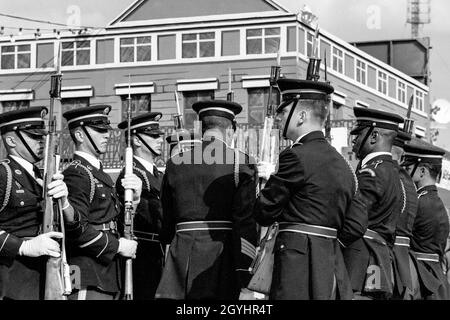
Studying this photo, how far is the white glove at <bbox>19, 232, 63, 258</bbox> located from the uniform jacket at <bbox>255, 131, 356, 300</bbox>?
163 centimetres

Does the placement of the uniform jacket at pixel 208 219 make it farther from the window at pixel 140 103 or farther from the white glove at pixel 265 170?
the window at pixel 140 103

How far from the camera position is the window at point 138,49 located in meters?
36.4

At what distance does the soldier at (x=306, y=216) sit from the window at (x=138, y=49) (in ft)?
96.3

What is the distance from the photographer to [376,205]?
8.84 meters

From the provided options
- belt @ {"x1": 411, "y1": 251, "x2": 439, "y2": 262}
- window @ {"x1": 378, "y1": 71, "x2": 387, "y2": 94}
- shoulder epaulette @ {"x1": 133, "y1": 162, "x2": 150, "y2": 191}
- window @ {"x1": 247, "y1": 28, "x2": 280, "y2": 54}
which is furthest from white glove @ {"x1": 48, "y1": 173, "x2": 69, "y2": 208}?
window @ {"x1": 378, "y1": 71, "x2": 387, "y2": 94}

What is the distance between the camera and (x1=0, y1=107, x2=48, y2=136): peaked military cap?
27.3ft

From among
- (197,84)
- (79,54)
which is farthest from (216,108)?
(79,54)

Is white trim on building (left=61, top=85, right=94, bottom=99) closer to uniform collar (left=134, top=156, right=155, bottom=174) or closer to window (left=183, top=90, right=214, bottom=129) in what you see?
window (left=183, top=90, right=214, bottom=129)

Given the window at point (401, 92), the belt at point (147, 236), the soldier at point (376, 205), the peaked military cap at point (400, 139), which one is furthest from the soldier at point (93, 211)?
the window at point (401, 92)

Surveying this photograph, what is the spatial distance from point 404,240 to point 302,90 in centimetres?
287

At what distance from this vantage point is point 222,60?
35.2m
